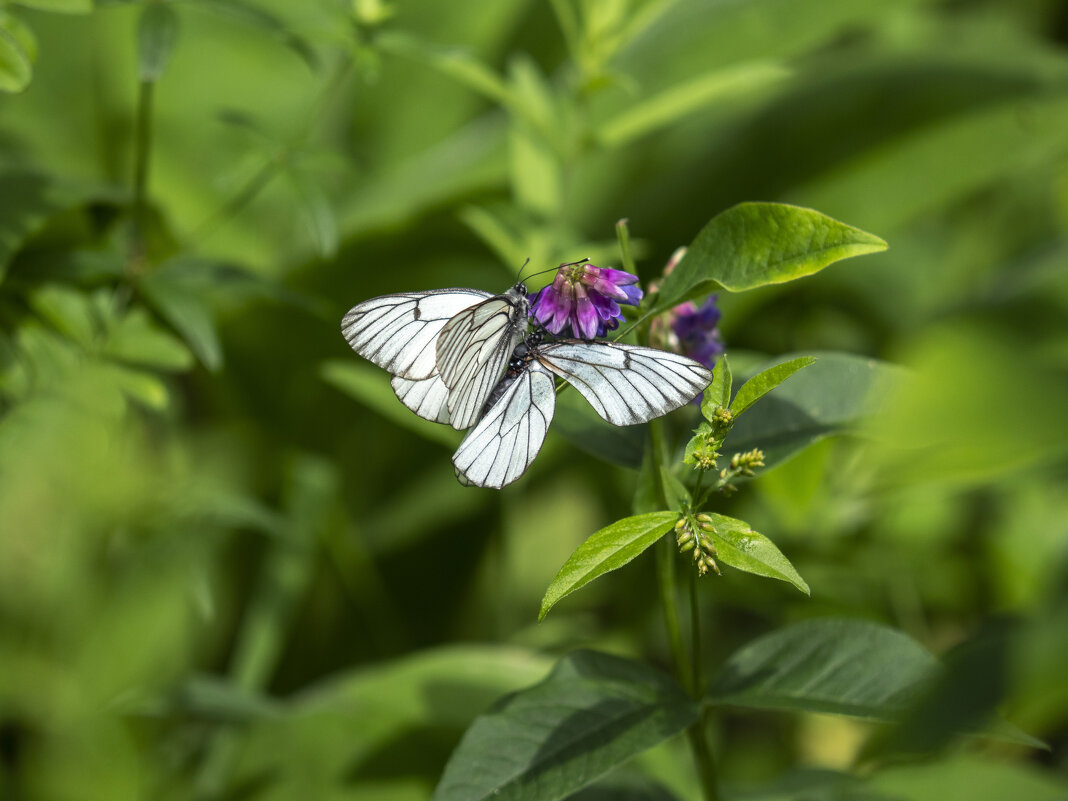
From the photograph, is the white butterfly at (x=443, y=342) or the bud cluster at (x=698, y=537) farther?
the white butterfly at (x=443, y=342)

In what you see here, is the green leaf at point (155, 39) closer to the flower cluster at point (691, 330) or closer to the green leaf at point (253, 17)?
the green leaf at point (253, 17)

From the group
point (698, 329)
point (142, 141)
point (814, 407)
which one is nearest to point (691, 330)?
point (698, 329)

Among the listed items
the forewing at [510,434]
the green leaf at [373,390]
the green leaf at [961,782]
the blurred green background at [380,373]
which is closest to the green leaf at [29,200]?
the blurred green background at [380,373]

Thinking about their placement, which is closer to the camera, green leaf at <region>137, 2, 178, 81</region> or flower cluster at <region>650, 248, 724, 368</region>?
flower cluster at <region>650, 248, 724, 368</region>

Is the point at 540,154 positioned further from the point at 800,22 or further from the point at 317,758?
the point at 317,758

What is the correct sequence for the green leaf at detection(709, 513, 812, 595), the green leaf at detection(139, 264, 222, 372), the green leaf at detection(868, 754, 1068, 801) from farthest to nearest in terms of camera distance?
the green leaf at detection(139, 264, 222, 372), the green leaf at detection(868, 754, 1068, 801), the green leaf at detection(709, 513, 812, 595)

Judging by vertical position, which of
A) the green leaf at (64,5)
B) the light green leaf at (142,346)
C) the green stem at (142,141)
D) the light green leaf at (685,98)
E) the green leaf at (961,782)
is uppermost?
the green leaf at (64,5)

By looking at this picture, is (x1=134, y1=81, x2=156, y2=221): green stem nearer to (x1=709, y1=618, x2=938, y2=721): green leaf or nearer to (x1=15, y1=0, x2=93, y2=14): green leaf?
(x1=15, y1=0, x2=93, y2=14): green leaf

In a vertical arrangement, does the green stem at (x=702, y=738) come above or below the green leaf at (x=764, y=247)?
below

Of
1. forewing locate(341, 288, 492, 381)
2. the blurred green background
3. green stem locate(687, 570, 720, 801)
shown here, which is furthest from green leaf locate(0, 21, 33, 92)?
green stem locate(687, 570, 720, 801)
